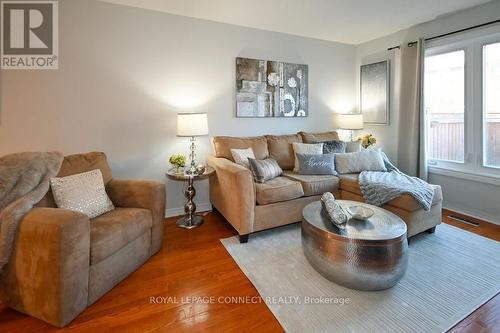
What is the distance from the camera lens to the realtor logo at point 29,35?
2557mm

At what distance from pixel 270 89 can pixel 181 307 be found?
296 centimetres

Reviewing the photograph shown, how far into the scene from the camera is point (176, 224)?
Result: 3.06 m

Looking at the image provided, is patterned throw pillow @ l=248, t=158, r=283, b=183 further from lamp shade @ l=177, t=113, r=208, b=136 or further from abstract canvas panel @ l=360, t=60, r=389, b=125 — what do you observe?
abstract canvas panel @ l=360, t=60, r=389, b=125

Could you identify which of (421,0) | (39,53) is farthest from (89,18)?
(421,0)

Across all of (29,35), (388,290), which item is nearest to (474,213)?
(388,290)

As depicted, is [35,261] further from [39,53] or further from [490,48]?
[490,48]

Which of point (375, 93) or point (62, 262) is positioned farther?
point (375, 93)

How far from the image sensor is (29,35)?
2.64 meters

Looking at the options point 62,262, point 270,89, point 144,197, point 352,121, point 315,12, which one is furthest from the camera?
point 352,121

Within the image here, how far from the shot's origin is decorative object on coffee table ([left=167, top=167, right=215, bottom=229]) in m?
2.82

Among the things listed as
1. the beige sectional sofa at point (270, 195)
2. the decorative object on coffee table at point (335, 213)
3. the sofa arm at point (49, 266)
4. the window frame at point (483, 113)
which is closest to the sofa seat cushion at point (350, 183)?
the beige sectional sofa at point (270, 195)

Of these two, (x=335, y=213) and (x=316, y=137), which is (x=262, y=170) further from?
(x=316, y=137)

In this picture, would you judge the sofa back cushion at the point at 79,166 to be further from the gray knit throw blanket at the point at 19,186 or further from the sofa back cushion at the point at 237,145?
the sofa back cushion at the point at 237,145

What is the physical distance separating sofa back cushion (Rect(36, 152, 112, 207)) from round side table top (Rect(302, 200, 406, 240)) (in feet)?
5.96
